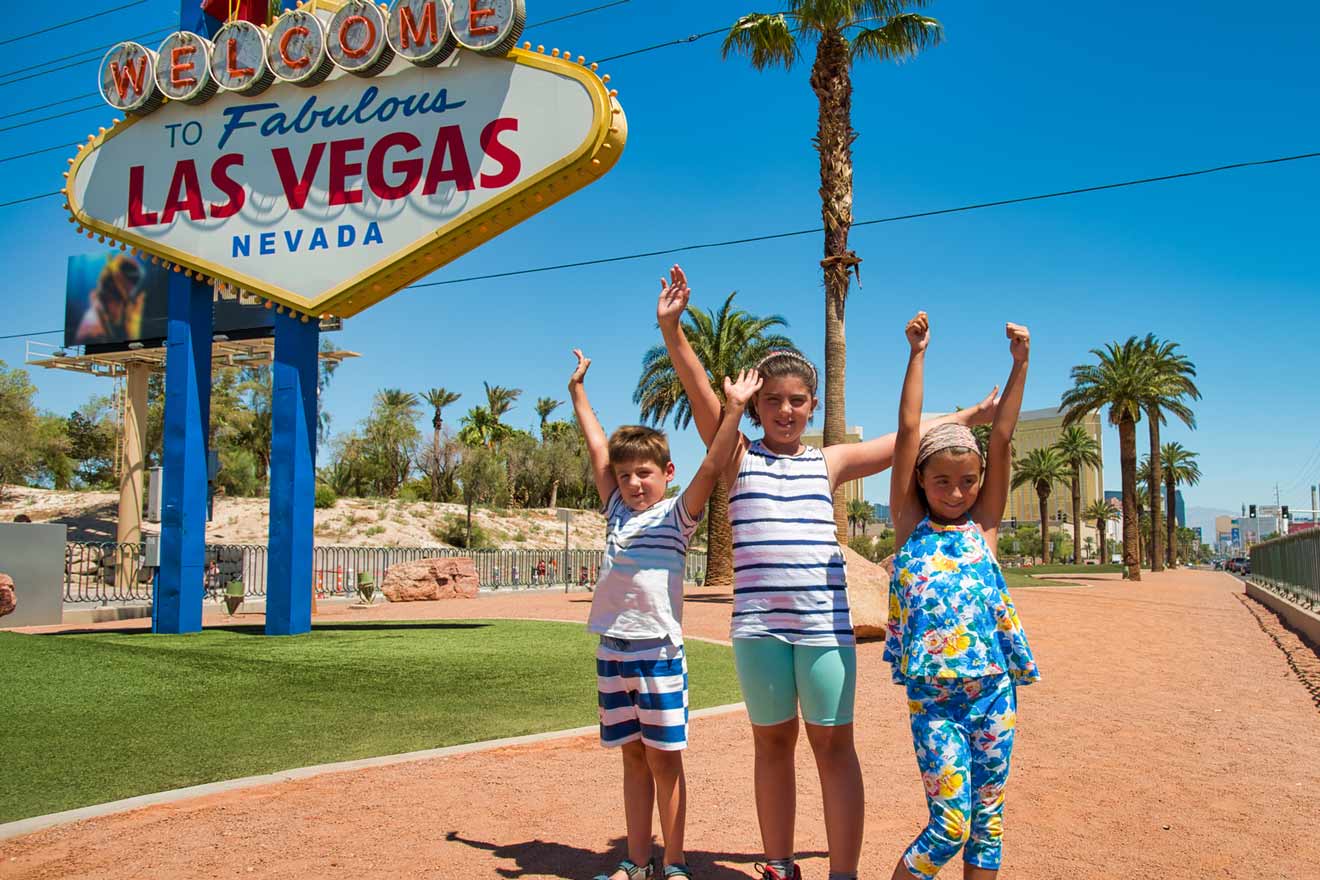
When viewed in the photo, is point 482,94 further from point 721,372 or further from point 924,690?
point 721,372

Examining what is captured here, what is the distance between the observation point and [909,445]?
302 centimetres

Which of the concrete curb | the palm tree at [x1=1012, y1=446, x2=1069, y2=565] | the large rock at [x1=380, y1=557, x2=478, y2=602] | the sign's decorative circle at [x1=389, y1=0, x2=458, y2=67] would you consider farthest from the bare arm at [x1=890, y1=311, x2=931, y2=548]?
the palm tree at [x1=1012, y1=446, x2=1069, y2=565]

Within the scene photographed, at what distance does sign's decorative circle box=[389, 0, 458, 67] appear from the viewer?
11266 mm

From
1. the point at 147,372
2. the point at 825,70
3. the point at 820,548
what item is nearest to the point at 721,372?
the point at 825,70

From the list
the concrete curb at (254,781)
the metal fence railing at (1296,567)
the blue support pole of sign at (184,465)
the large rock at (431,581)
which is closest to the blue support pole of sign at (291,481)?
the blue support pole of sign at (184,465)

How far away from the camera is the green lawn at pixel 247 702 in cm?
501

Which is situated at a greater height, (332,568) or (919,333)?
(919,333)

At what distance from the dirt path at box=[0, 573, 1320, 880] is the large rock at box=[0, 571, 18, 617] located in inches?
413

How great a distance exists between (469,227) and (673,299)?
328 inches

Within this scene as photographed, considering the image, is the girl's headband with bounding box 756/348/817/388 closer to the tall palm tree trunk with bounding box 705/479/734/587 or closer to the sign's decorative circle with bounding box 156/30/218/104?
the sign's decorative circle with bounding box 156/30/218/104

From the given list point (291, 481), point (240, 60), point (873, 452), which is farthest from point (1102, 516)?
point (873, 452)

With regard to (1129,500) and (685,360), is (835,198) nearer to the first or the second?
(685,360)

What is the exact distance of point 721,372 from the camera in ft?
91.0

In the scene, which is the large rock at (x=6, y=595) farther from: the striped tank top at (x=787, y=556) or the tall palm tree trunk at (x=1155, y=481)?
the tall palm tree trunk at (x=1155, y=481)
